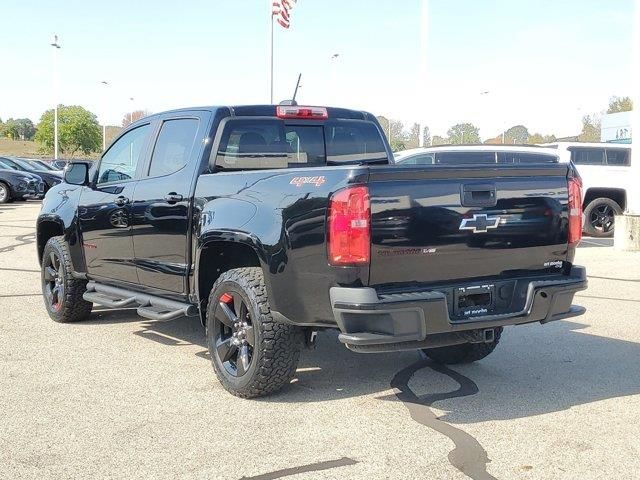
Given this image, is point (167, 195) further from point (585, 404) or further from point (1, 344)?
point (585, 404)

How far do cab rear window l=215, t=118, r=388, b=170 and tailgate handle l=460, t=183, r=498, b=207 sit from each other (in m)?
1.76

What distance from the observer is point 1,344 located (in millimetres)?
6430

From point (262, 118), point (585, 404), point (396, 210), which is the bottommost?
point (585, 404)

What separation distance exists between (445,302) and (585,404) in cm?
138

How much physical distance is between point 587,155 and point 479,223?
45.7 feet

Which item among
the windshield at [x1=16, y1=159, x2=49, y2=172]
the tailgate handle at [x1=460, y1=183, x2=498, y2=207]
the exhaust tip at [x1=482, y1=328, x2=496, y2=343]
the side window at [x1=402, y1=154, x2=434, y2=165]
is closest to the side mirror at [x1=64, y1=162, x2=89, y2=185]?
the tailgate handle at [x1=460, y1=183, x2=498, y2=207]

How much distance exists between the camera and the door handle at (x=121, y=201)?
6241 millimetres

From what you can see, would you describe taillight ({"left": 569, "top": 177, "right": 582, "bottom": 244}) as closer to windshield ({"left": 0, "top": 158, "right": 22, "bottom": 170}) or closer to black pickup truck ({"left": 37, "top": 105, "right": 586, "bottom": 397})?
black pickup truck ({"left": 37, "top": 105, "right": 586, "bottom": 397})

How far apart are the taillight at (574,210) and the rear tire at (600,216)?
12474mm

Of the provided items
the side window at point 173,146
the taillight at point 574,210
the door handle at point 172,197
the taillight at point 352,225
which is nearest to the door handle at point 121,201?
the side window at point 173,146

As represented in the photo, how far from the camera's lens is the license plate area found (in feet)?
14.7

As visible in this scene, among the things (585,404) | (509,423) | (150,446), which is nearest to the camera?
(150,446)

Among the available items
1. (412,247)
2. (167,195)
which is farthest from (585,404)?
(167,195)

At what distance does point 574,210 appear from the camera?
495cm
